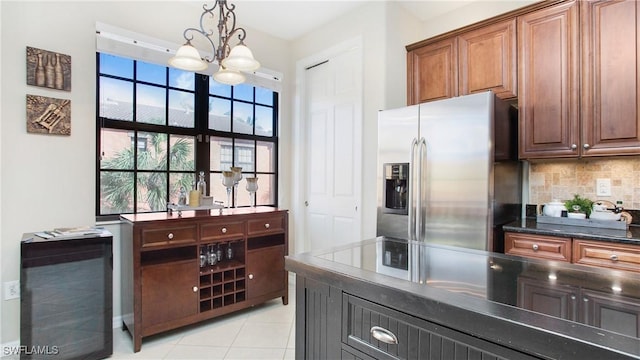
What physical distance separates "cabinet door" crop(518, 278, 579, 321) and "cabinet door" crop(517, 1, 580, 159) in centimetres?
177

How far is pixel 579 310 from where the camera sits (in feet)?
2.59

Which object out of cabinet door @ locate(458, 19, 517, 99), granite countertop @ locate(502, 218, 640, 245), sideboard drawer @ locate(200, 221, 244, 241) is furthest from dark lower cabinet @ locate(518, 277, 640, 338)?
sideboard drawer @ locate(200, 221, 244, 241)

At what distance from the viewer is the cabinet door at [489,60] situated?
8.39 feet

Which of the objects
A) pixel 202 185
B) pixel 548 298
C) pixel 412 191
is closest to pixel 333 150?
pixel 412 191

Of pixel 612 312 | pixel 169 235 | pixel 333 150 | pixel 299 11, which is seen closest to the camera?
pixel 612 312

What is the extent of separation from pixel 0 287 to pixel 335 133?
9.45ft

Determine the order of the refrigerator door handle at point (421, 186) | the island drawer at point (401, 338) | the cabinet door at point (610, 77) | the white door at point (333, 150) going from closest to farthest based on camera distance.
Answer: the island drawer at point (401, 338) → the cabinet door at point (610, 77) → the refrigerator door handle at point (421, 186) → the white door at point (333, 150)

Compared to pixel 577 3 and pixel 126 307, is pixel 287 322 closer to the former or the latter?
pixel 126 307

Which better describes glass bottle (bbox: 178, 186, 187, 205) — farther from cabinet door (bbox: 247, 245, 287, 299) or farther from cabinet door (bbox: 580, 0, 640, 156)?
cabinet door (bbox: 580, 0, 640, 156)

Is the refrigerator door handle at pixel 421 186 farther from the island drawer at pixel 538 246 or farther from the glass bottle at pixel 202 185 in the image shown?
the glass bottle at pixel 202 185

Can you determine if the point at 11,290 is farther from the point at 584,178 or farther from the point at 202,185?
the point at 584,178

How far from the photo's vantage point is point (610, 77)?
7.02 feet

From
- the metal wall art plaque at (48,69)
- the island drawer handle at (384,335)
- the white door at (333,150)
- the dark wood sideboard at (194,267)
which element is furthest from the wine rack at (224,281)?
the island drawer handle at (384,335)

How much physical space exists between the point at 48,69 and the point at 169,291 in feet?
5.94
